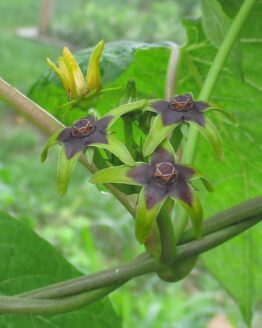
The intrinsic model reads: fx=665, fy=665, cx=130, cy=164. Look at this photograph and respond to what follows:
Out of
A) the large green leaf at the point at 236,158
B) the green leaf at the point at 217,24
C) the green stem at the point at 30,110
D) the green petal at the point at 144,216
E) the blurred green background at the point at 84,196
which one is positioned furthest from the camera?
the blurred green background at the point at 84,196

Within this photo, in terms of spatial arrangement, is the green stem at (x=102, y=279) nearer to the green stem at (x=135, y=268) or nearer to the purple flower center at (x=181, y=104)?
the green stem at (x=135, y=268)

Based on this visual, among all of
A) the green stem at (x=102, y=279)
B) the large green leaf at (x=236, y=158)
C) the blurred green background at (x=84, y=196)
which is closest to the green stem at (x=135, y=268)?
the green stem at (x=102, y=279)

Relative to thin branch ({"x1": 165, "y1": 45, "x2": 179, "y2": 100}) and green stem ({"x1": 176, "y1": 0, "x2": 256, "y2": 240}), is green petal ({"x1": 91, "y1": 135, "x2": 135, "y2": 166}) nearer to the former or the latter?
green stem ({"x1": 176, "y1": 0, "x2": 256, "y2": 240})

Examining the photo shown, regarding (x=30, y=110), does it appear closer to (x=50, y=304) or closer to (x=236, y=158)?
(x=50, y=304)

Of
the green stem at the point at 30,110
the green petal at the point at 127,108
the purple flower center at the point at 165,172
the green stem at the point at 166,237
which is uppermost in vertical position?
the green petal at the point at 127,108

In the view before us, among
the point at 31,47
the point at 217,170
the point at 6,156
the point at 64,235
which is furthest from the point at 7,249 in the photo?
the point at 31,47

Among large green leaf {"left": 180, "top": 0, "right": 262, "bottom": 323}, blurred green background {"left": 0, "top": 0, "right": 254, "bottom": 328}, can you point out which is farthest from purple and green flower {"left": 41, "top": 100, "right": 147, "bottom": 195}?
blurred green background {"left": 0, "top": 0, "right": 254, "bottom": 328}

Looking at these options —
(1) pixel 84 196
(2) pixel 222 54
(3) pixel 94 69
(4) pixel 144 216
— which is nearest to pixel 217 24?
(2) pixel 222 54
